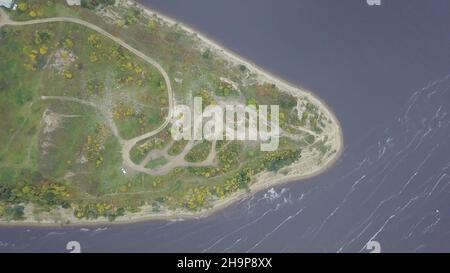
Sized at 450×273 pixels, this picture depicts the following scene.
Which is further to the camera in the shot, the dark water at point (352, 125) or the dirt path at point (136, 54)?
the dark water at point (352, 125)

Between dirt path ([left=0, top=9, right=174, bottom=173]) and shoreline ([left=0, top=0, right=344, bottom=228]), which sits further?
shoreline ([left=0, top=0, right=344, bottom=228])

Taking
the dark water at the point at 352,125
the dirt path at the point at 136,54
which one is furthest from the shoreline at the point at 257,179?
the dirt path at the point at 136,54

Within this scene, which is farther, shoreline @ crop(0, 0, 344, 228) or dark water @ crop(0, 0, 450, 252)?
dark water @ crop(0, 0, 450, 252)

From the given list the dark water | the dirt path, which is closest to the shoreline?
the dark water

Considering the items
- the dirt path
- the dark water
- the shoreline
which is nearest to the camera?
the dirt path

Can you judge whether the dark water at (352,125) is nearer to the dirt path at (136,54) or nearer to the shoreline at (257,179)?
the shoreline at (257,179)

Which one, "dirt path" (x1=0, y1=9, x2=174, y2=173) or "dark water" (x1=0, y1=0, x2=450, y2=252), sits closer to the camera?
"dirt path" (x1=0, y1=9, x2=174, y2=173)

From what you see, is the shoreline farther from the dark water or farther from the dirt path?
the dirt path

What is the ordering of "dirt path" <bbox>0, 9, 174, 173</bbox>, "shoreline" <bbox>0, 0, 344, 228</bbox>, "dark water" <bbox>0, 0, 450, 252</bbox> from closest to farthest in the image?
"dirt path" <bbox>0, 9, 174, 173</bbox>, "shoreline" <bbox>0, 0, 344, 228</bbox>, "dark water" <bbox>0, 0, 450, 252</bbox>

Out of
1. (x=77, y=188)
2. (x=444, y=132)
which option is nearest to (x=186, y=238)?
(x=77, y=188)
